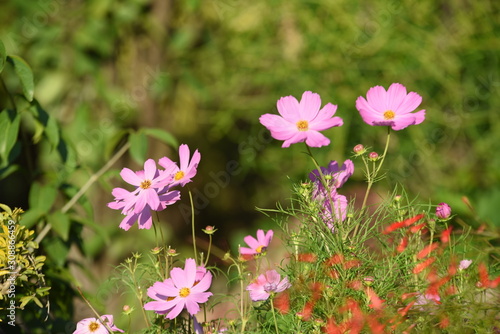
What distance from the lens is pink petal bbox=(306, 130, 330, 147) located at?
38.3 inches

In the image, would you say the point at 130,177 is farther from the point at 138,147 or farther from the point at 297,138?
the point at 138,147

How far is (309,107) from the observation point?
1.07 m

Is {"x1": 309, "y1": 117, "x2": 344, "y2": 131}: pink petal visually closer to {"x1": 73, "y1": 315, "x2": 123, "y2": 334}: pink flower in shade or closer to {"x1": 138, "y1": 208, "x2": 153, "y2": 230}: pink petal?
{"x1": 138, "y1": 208, "x2": 153, "y2": 230}: pink petal

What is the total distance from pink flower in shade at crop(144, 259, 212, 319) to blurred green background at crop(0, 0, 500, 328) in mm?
2029

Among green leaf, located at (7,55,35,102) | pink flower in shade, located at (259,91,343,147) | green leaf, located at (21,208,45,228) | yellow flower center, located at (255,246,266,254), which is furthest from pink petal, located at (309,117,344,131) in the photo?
green leaf, located at (21,208,45,228)

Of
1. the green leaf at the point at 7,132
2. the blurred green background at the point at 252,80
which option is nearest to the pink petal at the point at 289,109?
the green leaf at the point at 7,132

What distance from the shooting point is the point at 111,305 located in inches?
112

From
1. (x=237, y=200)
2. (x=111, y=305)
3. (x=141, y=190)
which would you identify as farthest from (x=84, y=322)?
(x=237, y=200)

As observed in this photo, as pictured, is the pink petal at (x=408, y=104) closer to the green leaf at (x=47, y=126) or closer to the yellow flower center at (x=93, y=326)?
the yellow flower center at (x=93, y=326)

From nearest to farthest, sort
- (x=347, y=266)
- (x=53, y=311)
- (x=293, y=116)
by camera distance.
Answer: (x=347, y=266)
(x=293, y=116)
(x=53, y=311)

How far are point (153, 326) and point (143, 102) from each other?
7.38ft

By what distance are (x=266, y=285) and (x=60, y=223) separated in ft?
2.32

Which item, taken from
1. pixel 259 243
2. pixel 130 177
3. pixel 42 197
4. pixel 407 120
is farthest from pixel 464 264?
pixel 42 197

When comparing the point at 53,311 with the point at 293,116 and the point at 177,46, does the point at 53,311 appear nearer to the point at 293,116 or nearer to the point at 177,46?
the point at 293,116
